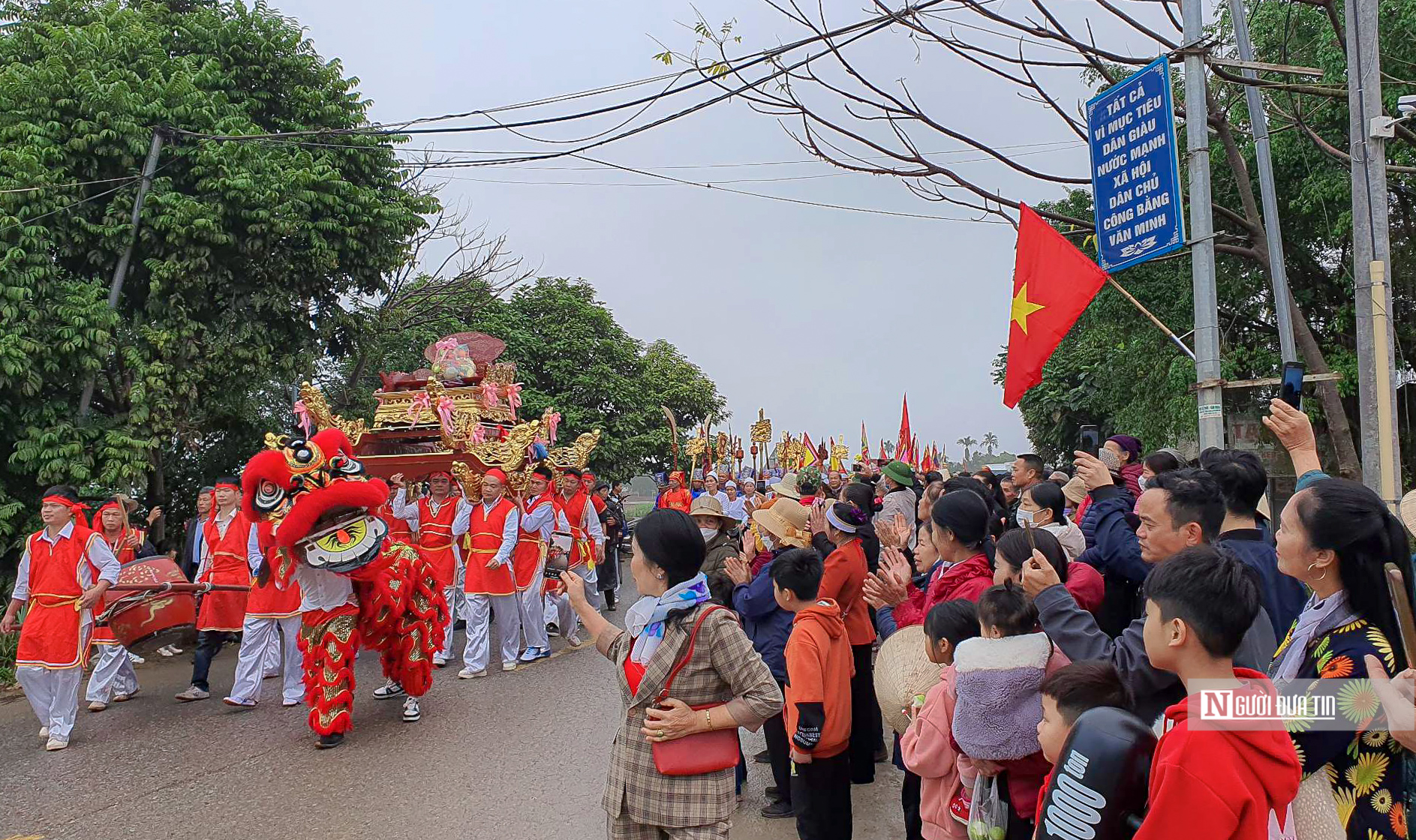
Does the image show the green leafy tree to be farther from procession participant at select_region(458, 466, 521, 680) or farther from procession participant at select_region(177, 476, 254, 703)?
procession participant at select_region(458, 466, 521, 680)

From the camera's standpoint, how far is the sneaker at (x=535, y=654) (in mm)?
9812

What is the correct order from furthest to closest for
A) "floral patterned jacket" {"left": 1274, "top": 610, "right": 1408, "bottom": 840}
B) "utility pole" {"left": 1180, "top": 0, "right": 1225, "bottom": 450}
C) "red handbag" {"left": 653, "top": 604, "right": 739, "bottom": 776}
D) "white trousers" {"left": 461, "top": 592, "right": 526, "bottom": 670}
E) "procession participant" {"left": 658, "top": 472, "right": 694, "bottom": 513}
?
1. "procession participant" {"left": 658, "top": 472, "right": 694, "bottom": 513}
2. "white trousers" {"left": 461, "top": 592, "right": 526, "bottom": 670}
3. "utility pole" {"left": 1180, "top": 0, "right": 1225, "bottom": 450}
4. "red handbag" {"left": 653, "top": 604, "right": 739, "bottom": 776}
5. "floral patterned jacket" {"left": 1274, "top": 610, "right": 1408, "bottom": 840}

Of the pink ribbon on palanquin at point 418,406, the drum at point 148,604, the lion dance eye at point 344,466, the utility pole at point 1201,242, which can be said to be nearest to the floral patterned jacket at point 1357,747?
the utility pole at point 1201,242

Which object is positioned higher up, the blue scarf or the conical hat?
the blue scarf

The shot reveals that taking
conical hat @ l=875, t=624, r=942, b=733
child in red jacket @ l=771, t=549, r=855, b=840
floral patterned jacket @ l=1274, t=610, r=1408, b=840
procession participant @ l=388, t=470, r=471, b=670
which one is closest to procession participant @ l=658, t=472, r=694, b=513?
procession participant @ l=388, t=470, r=471, b=670

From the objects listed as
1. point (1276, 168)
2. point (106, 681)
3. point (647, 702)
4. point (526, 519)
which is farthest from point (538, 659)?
point (1276, 168)

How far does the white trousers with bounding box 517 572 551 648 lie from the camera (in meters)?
9.72

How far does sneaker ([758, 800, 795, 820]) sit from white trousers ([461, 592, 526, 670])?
4.62 metres

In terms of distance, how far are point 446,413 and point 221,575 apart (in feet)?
9.70

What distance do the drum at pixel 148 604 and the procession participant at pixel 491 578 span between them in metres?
2.60

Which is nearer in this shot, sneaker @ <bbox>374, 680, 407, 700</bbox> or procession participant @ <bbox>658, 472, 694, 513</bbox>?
sneaker @ <bbox>374, 680, 407, 700</bbox>

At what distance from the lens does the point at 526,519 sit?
982 cm

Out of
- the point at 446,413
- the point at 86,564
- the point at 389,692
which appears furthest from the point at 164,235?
the point at 389,692

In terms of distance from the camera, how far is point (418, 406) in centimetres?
1120
